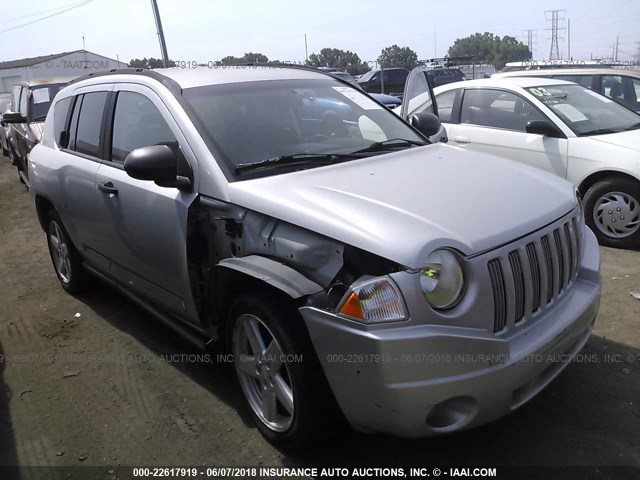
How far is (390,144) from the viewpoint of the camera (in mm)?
3555

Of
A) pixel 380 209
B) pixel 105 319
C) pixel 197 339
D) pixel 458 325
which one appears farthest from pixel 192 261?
pixel 105 319

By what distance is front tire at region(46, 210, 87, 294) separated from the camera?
4672 millimetres

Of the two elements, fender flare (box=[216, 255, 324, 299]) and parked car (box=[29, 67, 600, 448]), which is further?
fender flare (box=[216, 255, 324, 299])

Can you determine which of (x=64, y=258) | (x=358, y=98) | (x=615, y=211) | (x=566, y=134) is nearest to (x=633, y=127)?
(x=566, y=134)

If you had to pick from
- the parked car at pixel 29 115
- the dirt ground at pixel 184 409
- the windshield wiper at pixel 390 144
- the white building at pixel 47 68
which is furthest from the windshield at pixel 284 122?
the white building at pixel 47 68

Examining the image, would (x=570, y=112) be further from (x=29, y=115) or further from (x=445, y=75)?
(x=445, y=75)

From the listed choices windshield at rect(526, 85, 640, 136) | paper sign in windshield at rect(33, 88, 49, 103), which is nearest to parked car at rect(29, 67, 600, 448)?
windshield at rect(526, 85, 640, 136)

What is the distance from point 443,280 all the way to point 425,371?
0.36 meters

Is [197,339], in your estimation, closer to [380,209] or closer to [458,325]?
[380,209]

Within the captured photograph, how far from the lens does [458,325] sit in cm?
217

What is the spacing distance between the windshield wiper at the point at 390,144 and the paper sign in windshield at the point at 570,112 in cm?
297

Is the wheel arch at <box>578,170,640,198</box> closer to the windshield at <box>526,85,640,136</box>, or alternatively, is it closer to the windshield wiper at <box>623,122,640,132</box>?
the windshield at <box>526,85,640,136</box>

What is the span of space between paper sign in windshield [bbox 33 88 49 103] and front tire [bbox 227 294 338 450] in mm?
8757

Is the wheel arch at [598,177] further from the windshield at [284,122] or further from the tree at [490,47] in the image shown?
the tree at [490,47]
